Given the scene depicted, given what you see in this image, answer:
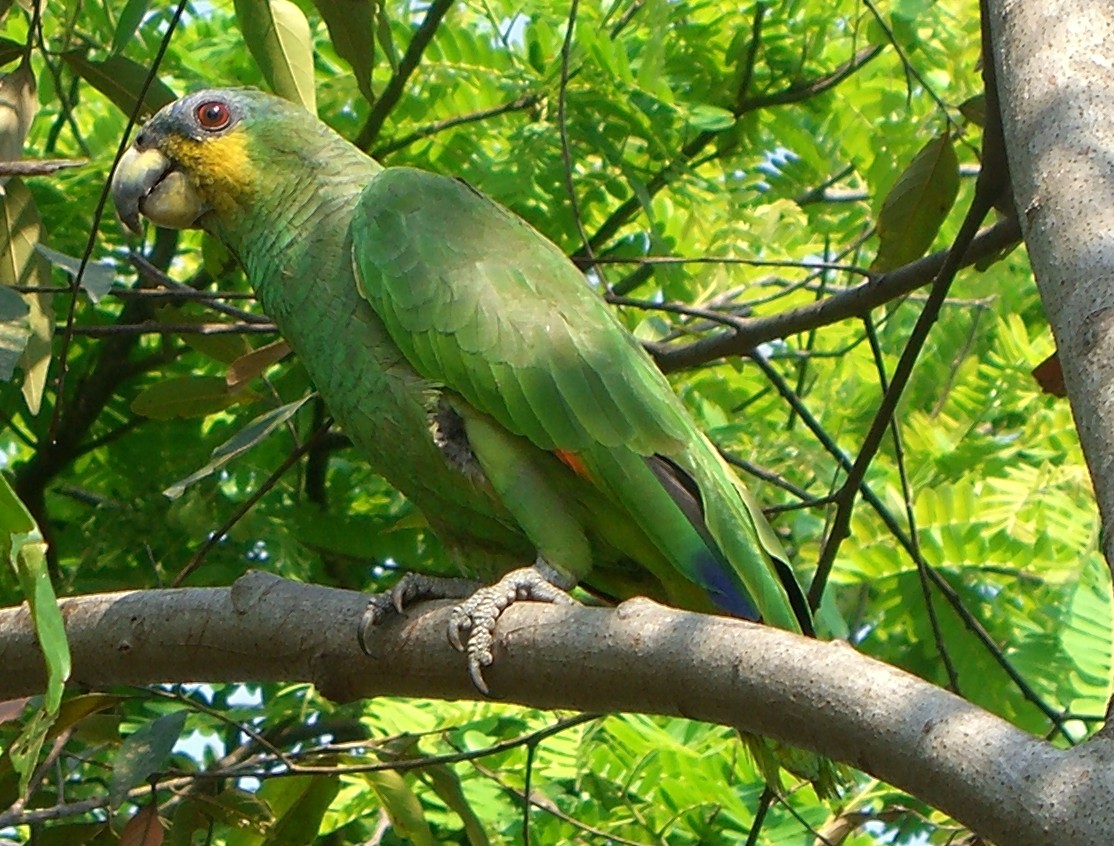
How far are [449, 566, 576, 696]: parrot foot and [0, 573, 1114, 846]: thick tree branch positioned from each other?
1.2 inches

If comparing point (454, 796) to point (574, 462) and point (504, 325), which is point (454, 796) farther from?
point (504, 325)

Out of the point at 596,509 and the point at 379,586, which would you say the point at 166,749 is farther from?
the point at 379,586

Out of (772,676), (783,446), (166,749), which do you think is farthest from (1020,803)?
(783,446)

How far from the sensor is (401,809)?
2412 millimetres

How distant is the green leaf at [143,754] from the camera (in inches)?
88.5

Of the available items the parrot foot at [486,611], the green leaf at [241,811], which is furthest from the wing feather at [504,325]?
the green leaf at [241,811]

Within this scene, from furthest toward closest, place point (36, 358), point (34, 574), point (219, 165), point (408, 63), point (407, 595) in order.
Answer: point (408, 63)
point (219, 165)
point (36, 358)
point (407, 595)
point (34, 574)

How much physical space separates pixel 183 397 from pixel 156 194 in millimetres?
418

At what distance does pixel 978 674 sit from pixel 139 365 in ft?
7.01

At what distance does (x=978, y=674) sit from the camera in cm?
298

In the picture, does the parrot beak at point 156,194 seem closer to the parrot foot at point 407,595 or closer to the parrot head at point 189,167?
the parrot head at point 189,167

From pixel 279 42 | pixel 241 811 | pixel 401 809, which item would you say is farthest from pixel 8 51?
pixel 401 809

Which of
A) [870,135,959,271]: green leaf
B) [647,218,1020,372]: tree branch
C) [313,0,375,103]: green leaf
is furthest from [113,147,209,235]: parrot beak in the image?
[870,135,959,271]: green leaf

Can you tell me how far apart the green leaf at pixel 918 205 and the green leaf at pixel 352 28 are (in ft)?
3.20
